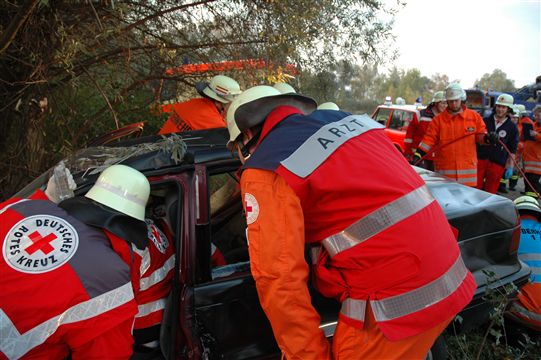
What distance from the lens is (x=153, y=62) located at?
4.45 m

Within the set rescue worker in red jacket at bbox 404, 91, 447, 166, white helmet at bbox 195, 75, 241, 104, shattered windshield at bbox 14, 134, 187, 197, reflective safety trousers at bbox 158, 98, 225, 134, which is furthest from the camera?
rescue worker in red jacket at bbox 404, 91, 447, 166

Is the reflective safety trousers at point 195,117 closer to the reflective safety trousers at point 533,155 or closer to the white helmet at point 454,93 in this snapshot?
the white helmet at point 454,93

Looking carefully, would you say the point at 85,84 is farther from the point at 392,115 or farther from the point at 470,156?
the point at 392,115

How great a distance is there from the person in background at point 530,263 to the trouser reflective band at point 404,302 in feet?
4.86

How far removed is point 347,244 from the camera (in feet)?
4.73

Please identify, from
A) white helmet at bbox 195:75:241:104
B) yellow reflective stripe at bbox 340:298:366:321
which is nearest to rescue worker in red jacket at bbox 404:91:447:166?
white helmet at bbox 195:75:241:104

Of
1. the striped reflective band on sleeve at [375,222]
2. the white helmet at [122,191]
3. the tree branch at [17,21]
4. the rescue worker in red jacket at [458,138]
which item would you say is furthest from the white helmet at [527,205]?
the tree branch at [17,21]

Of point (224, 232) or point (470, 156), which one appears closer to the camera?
point (224, 232)

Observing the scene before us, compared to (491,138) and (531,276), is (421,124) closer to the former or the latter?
(491,138)

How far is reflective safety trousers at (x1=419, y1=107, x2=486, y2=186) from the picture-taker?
4.93 metres

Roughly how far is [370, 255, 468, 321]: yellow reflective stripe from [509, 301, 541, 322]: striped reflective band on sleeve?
160 cm

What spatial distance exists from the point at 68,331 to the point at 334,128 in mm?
1211

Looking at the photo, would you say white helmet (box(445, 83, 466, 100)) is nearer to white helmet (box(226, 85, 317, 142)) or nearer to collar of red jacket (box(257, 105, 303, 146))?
white helmet (box(226, 85, 317, 142))

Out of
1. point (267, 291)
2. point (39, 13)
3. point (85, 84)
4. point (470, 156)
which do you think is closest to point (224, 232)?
point (267, 291)
